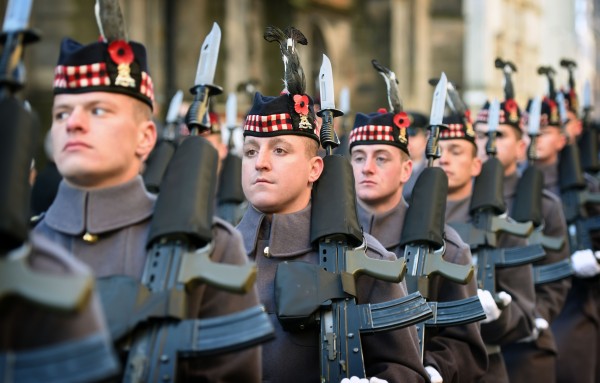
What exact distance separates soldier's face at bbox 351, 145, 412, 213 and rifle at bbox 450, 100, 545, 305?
1.17 meters

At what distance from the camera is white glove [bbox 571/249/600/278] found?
33.4 feet

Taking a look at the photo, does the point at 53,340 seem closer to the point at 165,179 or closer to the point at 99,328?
the point at 99,328

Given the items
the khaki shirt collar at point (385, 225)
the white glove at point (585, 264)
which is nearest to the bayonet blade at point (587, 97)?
the white glove at point (585, 264)

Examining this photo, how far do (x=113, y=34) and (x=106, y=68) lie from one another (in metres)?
0.16

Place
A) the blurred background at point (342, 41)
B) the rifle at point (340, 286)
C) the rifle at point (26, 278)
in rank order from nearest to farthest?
the rifle at point (26, 278) → the rifle at point (340, 286) → the blurred background at point (342, 41)

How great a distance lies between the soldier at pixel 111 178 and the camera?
A: 436 cm

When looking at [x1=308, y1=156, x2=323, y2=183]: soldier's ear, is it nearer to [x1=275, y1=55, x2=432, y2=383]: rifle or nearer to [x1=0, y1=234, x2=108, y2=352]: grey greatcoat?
[x1=275, y1=55, x2=432, y2=383]: rifle

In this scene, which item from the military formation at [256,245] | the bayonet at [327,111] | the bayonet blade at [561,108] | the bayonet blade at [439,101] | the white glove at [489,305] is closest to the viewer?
the military formation at [256,245]

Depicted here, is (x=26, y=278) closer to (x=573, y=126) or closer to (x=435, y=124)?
(x=435, y=124)

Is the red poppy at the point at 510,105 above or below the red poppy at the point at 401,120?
above

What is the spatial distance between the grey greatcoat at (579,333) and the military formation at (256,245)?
2.88 ft

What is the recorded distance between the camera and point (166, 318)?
430 cm

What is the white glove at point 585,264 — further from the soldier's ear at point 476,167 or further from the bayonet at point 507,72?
the soldier's ear at point 476,167

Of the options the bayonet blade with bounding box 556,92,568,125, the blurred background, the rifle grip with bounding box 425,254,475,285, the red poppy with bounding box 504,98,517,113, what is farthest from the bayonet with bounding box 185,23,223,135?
the blurred background
